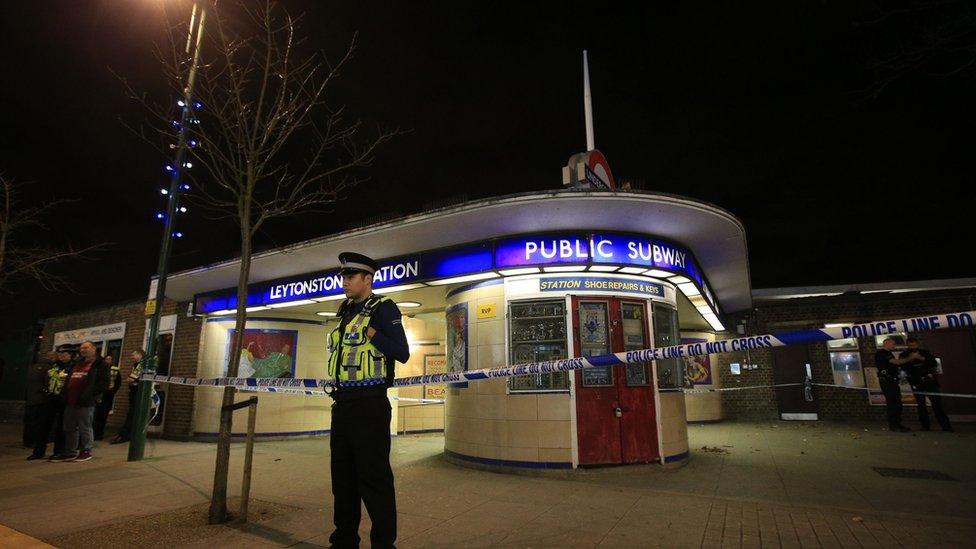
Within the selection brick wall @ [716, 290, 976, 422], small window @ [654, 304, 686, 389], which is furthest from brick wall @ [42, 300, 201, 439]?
brick wall @ [716, 290, 976, 422]

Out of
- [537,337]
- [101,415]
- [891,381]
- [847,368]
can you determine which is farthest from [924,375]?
[101,415]

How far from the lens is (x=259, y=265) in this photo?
30.1ft

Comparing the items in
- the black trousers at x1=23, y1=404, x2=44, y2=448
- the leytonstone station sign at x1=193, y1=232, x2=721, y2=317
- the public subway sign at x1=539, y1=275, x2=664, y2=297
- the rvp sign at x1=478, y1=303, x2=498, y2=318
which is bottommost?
the black trousers at x1=23, y1=404, x2=44, y2=448

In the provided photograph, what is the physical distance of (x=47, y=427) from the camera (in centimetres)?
840

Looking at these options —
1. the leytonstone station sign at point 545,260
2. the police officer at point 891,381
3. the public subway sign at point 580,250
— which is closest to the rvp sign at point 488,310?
the leytonstone station sign at point 545,260

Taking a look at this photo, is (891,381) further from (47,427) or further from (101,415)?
(101,415)

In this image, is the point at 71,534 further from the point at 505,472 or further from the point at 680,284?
the point at 680,284

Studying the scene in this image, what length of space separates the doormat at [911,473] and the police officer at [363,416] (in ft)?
21.7

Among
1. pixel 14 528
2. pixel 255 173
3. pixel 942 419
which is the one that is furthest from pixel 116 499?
pixel 942 419

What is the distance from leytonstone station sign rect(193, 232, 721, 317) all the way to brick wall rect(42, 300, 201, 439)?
550 cm

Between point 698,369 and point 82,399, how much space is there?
14161 mm

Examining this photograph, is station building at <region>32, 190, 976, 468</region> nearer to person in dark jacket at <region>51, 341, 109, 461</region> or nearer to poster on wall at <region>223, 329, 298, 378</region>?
poster on wall at <region>223, 329, 298, 378</region>

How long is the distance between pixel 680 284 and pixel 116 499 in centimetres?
825

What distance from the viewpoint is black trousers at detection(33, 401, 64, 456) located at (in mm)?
8242
